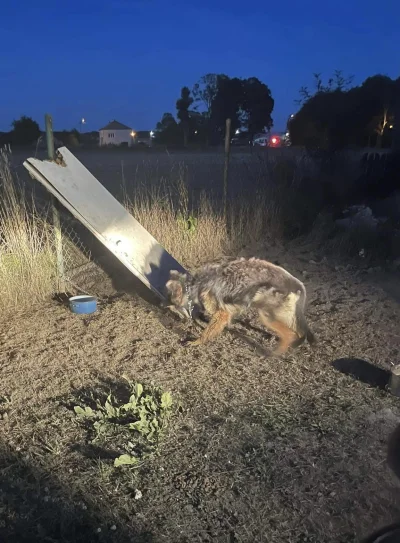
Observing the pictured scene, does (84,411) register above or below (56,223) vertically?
below

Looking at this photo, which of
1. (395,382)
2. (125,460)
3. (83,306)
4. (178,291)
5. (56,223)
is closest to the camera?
(125,460)

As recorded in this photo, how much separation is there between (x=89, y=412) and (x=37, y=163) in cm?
359

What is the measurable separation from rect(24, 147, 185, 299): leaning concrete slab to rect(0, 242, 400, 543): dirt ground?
0.75 m

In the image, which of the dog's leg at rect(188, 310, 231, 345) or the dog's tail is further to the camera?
the dog's leg at rect(188, 310, 231, 345)

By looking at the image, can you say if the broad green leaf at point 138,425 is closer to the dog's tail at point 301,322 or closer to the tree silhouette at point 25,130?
the dog's tail at point 301,322

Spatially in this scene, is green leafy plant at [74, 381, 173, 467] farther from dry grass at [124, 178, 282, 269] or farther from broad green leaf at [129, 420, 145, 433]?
dry grass at [124, 178, 282, 269]

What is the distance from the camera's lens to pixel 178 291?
6.02 meters

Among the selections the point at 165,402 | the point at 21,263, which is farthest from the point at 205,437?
the point at 21,263

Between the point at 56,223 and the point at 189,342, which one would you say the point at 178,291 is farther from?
the point at 56,223

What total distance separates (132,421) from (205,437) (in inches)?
23.9

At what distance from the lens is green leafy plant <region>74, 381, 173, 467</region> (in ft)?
12.9

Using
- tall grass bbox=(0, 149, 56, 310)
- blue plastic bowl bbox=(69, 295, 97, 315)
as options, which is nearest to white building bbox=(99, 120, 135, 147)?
tall grass bbox=(0, 149, 56, 310)

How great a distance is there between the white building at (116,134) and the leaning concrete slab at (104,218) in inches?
2179

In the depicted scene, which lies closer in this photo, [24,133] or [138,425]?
[138,425]
